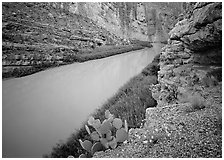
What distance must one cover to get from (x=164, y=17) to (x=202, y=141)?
94.0 feet

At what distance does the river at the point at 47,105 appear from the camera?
152 inches

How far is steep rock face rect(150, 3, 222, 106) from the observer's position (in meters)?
3.57

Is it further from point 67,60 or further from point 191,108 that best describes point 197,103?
point 67,60

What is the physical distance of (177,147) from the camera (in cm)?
240

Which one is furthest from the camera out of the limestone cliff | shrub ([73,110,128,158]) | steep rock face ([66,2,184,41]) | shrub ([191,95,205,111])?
steep rock face ([66,2,184,41])

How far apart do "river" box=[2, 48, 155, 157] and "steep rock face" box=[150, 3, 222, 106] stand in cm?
201

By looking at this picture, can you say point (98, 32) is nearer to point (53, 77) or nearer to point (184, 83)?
point (53, 77)

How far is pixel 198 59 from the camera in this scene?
4805mm

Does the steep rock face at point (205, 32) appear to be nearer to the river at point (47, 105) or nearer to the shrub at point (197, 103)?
the shrub at point (197, 103)

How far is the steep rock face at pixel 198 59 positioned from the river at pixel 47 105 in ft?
6.60

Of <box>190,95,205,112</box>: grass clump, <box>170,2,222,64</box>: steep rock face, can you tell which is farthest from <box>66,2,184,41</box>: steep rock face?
<box>190,95,205,112</box>: grass clump

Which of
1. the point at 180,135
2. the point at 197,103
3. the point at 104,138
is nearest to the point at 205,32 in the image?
the point at 197,103

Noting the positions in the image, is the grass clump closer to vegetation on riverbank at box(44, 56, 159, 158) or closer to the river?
vegetation on riverbank at box(44, 56, 159, 158)

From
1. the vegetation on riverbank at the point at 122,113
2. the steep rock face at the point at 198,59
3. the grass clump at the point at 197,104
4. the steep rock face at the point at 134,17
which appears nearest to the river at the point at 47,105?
the vegetation on riverbank at the point at 122,113
